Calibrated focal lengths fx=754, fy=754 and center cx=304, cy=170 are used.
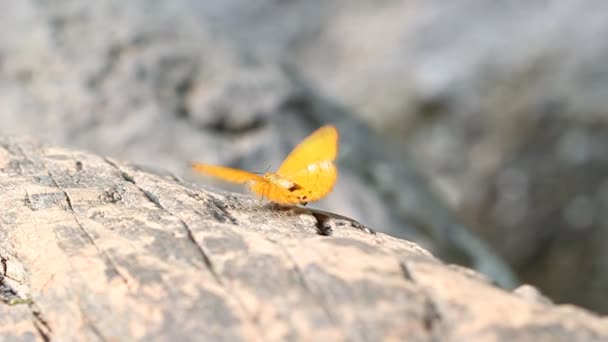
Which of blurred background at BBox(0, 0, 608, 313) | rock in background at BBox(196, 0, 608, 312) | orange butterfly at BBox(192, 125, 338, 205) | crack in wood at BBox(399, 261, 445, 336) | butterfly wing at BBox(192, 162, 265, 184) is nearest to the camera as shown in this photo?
crack in wood at BBox(399, 261, 445, 336)

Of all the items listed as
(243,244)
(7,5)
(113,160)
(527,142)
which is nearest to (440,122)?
(527,142)

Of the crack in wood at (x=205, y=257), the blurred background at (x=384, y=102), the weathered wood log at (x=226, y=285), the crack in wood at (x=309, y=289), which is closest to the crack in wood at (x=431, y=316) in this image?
the weathered wood log at (x=226, y=285)

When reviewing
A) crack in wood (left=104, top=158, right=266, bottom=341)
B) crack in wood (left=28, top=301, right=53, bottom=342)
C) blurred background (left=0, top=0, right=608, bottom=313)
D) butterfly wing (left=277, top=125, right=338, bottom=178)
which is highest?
blurred background (left=0, top=0, right=608, bottom=313)

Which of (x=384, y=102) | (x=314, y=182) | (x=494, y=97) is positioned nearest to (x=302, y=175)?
(x=314, y=182)

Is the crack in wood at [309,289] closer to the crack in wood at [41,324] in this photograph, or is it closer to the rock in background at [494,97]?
the crack in wood at [41,324]

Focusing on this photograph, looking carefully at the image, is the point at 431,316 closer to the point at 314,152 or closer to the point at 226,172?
the point at 226,172

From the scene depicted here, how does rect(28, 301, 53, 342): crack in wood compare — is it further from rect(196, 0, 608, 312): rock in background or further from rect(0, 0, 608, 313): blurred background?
rect(196, 0, 608, 312): rock in background

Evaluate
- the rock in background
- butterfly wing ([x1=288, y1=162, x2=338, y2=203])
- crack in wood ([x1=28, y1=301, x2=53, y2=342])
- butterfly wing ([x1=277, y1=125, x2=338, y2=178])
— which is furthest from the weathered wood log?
the rock in background

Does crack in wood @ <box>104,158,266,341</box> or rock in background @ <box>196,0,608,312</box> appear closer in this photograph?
crack in wood @ <box>104,158,266,341</box>
